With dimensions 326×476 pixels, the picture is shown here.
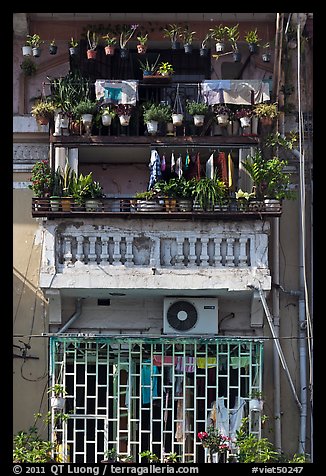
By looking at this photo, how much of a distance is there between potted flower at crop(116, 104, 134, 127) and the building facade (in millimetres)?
87

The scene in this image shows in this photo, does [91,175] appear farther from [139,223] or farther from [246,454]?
[246,454]

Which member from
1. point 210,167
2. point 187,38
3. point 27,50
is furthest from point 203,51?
point 27,50

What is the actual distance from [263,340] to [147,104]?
365 centimetres

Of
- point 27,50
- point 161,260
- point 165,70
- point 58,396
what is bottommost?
point 58,396

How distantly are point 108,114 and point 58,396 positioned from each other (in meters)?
3.88

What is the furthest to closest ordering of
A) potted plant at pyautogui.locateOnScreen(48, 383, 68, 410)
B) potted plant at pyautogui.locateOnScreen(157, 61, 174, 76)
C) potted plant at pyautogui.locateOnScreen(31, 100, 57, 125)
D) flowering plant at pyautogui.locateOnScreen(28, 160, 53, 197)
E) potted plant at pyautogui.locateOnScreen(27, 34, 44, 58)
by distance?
potted plant at pyautogui.locateOnScreen(27, 34, 44, 58) → potted plant at pyautogui.locateOnScreen(157, 61, 174, 76) → potted plant at pyautogui.locateOnScreen(31, 100, 57, 125) → flowering plant at pyautogui.locateOnScreen(28, 160, 53, 197) → potted plant at pyautogui.locateOnScreen(48, 383, 68, 410)

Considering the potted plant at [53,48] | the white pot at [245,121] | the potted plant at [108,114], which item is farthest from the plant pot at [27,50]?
the white pot at [245,121]

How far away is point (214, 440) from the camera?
21281mm

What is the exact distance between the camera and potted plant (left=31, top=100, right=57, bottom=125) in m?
22.7

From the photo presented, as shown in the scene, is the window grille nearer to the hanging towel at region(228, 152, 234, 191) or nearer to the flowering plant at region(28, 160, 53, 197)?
the flowering plant at region(28, 160, 53, 197)

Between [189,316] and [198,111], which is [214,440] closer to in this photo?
[189,316]

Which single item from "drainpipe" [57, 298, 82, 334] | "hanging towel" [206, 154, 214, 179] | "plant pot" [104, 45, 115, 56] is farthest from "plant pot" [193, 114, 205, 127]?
"drainpipe" [57, 298, 82, 334]

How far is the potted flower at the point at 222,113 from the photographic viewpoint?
2266cm
